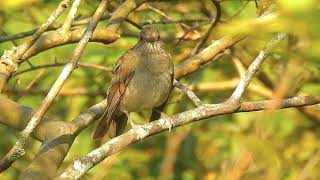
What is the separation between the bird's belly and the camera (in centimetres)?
509

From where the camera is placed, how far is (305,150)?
21.6ft

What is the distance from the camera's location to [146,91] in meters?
5.21

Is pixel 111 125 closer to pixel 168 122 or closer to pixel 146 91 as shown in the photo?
pixel 146 91

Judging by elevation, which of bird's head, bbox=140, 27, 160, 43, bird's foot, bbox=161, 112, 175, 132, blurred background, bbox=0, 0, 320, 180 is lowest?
blurred background, bbox=0, 0, 320, 180

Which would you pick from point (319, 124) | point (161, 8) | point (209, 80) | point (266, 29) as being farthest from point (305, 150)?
point (266, 29)

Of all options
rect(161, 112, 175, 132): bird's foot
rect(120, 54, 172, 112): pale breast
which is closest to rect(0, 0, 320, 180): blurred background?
rect(120, 54, 172, 112): pale breast

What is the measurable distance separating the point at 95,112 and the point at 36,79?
1.65 meters

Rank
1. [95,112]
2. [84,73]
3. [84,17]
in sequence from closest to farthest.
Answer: [95,112] < [84,17] < [84,73]

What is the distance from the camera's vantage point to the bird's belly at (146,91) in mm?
5090

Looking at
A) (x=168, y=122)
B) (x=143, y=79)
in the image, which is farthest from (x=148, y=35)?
(x=168, y=122)

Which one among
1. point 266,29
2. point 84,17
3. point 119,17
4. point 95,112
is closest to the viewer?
point 266,29

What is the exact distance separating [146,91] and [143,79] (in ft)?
0.38

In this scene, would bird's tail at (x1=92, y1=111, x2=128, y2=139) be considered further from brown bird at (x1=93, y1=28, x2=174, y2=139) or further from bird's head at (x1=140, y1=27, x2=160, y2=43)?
bird's head at (x1=140, y1=27, x2=160, y2=43)

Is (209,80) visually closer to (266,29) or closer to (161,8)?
(161,8)
